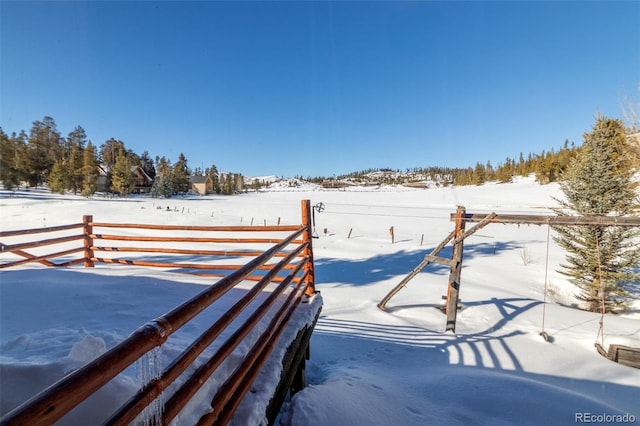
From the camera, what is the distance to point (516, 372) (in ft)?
14.1

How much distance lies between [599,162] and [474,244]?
885cm

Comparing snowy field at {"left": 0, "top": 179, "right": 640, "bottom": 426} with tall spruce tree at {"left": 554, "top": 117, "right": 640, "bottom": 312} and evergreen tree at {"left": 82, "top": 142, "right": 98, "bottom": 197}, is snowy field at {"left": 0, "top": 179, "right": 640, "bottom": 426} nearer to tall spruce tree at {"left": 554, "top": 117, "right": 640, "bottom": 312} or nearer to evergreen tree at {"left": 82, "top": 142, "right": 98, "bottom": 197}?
tall spruce tree at {"left": 554, "top": 117, "right": 640, "bottom": 312}

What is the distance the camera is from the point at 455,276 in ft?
20.5

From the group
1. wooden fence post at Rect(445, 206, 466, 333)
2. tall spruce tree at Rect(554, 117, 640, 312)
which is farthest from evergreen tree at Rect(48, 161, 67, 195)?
tall spruce tree at Rect(554, 117, 640, 312)

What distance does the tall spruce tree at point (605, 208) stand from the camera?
8711 millimetres

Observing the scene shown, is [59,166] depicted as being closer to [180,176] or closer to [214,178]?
[180,176]

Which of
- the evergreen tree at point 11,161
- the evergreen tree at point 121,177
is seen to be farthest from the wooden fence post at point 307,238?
the evergreen tree at point 121,177

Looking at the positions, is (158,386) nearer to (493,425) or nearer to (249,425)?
(249,425)

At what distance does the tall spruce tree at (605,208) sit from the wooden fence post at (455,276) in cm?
569

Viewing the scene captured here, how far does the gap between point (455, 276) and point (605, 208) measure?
22.7 ft

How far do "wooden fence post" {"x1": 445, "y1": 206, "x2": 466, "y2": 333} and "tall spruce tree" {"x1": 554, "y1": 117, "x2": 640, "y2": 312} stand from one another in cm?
569

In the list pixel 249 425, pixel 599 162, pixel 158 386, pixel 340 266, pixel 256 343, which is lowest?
pixel 340 266

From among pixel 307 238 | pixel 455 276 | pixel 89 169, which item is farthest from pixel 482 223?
pixel 89 169

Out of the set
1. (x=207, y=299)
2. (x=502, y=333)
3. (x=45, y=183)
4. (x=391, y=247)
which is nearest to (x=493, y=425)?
(x=207, y=299)
